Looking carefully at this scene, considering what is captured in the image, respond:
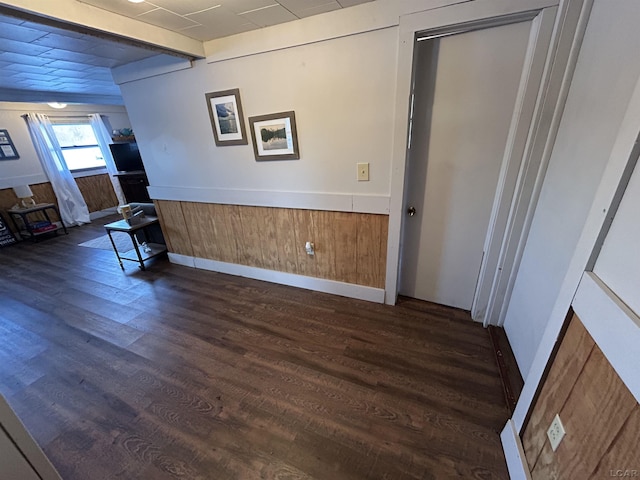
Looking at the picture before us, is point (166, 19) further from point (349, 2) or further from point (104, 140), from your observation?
point (104, 140)

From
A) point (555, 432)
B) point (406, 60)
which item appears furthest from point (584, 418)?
point (406, 60)

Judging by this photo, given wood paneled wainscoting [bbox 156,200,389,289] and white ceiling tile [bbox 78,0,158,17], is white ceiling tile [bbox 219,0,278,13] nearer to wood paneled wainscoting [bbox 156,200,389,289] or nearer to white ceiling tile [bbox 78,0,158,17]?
white ceiling tile [bbox 78,0,158,17]

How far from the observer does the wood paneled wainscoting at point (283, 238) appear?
216 cm

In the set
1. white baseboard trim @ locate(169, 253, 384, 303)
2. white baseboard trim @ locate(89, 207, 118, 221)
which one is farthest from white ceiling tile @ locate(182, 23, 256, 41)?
white baseboard trim @ locate(89, 207, 118, 221)

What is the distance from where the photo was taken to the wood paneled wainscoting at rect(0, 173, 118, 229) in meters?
4.70

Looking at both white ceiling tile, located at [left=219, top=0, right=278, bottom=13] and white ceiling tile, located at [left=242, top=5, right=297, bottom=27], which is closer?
white ceiling tile, located at [left=219, top=0, right=278, bottom=13]

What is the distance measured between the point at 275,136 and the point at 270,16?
2.50 feet

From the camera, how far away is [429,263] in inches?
83.9

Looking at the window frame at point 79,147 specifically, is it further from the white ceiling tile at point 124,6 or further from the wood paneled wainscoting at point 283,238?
the white ceiling tile at point 124,6

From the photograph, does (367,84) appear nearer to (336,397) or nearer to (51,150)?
(336,397)

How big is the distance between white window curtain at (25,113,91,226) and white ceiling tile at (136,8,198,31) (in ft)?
15.8

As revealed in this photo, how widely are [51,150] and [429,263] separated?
6.74 meters

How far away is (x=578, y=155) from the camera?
116cm

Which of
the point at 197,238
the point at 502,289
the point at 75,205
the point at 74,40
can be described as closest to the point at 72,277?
the point at 197,238
